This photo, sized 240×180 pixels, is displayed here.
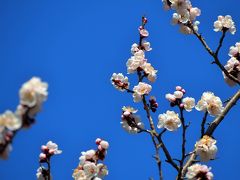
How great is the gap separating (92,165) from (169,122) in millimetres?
1153

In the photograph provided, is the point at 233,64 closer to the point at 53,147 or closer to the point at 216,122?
the point at 216,122

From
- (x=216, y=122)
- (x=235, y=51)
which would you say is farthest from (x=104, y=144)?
(x=235, y=51)

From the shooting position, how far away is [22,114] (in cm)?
276

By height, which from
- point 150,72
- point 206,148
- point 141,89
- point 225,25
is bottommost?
point 206,148

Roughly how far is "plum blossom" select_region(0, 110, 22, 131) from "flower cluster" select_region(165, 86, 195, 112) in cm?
248

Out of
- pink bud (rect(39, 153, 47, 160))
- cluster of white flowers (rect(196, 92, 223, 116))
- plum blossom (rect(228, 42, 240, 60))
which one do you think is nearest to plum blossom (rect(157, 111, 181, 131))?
cluster of white flowers (rect(196, 92, 223, 116))

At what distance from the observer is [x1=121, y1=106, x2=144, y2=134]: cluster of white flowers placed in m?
5.10

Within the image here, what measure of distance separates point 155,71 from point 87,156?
1.67 meters

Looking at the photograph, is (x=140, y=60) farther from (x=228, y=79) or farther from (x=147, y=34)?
(x=228, y=79)

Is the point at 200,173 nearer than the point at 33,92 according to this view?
No

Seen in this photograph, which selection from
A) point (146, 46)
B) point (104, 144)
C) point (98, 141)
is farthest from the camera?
point (146, 46)

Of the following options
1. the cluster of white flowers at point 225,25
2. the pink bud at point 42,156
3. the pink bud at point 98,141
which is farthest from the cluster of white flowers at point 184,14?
the pink bud at point 42,156

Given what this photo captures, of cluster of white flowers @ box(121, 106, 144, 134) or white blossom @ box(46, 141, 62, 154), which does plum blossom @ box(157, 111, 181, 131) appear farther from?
white blossom @ box(46, 141, 62, 154)

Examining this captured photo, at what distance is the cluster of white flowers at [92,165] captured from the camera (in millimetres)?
4379
